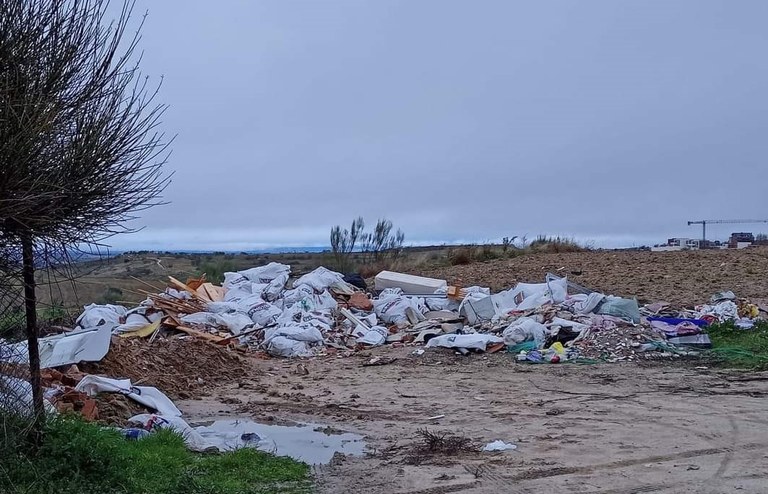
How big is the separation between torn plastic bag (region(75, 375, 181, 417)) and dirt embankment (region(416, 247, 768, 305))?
465 inches

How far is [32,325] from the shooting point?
585cm

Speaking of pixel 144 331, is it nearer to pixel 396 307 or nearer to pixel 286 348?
pixel 286 348

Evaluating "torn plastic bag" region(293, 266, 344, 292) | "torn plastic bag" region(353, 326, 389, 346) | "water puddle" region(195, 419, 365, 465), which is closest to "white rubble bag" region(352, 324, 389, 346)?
"torn plastic bag" region(353, 326, 389, 346)

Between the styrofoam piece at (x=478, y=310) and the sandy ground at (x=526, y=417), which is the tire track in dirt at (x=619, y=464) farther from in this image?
the styrofoam piece at (x=478, y=310)

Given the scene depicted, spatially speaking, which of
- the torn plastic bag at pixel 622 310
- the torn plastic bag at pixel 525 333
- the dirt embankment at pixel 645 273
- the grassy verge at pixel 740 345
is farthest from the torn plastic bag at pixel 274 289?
the grassy verge at pixel 740 345

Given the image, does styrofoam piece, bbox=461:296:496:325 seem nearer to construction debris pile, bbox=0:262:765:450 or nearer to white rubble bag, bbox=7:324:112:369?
construction debris pile, bbox=0:262:765:450

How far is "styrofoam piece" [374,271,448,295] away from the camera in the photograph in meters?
18.4

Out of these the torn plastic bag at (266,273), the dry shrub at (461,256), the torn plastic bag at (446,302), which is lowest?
the torn plastic bag at (446,302)

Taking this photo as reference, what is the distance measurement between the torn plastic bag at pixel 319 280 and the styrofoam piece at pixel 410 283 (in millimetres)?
1173

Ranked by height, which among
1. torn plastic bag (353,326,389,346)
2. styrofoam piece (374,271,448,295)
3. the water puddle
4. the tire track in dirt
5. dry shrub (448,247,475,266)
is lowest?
the water puddle

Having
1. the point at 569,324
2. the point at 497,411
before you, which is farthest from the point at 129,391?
the point at 569,324

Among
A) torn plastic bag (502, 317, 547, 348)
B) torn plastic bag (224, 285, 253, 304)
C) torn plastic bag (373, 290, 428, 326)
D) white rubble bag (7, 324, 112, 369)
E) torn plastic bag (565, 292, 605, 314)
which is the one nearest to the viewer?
white rubble bag (7, 324, 112, 369)

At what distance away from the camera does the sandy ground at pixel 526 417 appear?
617 centimetres

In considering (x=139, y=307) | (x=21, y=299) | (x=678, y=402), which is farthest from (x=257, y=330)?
(x=21, y=299)
